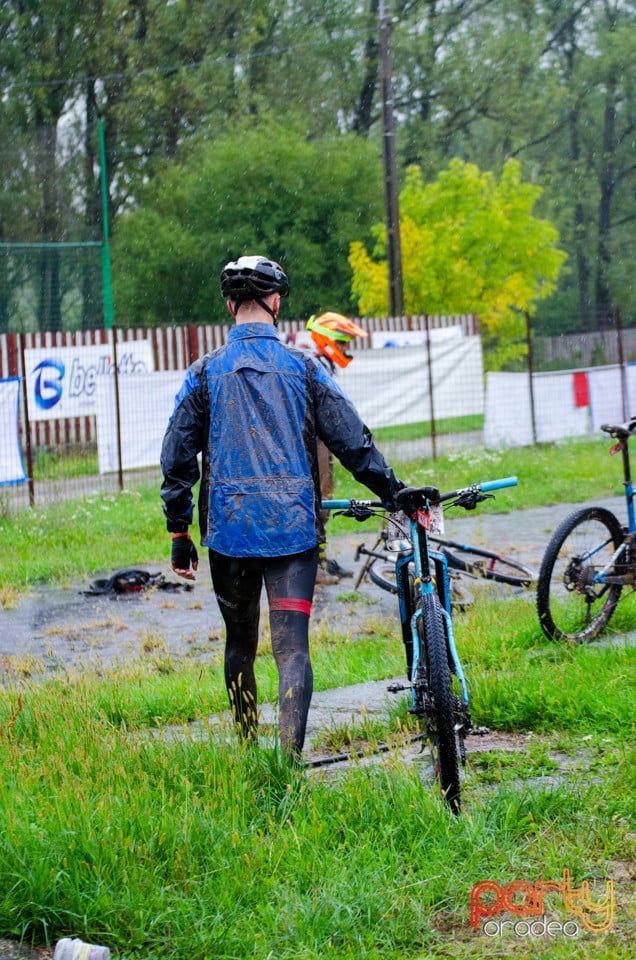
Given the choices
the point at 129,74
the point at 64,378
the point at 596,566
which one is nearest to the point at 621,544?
the point at 596,566

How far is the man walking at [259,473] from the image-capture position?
179 inches

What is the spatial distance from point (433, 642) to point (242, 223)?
3743 cm

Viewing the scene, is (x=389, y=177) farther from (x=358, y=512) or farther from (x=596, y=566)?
(x=358, y=512)

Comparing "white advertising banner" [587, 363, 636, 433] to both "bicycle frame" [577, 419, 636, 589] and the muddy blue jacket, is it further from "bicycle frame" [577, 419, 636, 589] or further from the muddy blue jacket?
the muddy blue jacket

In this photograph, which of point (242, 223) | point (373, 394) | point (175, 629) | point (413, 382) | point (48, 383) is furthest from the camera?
point (242, 223)

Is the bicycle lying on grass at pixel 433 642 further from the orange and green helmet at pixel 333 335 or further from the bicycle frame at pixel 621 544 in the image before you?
the orange and green helmet at pixel 333 335

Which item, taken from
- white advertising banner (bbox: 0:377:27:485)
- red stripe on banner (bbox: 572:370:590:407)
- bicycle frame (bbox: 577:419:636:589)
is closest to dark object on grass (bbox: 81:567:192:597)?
white advertising banner (bbox: 0:377:27:485)

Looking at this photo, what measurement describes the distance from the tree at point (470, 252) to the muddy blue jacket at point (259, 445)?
23.3 meters

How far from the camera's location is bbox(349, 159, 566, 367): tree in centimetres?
2788

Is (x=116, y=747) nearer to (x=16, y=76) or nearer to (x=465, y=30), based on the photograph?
(x=16, y=76)

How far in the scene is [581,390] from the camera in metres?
20.4

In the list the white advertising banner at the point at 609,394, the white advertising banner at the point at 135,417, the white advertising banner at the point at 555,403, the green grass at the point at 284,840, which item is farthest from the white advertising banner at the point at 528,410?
the green grass at the point at 284,840

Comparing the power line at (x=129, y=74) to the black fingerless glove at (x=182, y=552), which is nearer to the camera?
the black fingerless glove at (x=182, y=552)

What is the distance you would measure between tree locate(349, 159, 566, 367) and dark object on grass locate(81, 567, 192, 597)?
18260 mm
